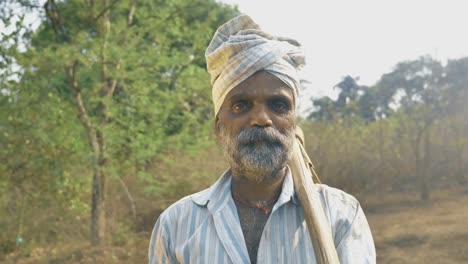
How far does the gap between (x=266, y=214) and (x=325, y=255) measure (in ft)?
0.93

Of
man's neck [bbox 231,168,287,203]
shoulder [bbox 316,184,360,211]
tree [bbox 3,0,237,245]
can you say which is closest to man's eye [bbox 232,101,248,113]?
man's neck [bbox 231,168,287,203]

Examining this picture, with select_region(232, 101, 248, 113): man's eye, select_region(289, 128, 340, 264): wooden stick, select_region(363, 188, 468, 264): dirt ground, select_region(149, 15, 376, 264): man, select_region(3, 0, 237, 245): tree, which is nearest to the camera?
select_region(289, 128, 340, 264): wooden stick

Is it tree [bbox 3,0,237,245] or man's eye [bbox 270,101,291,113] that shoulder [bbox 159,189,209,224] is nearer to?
man's eye [bbox 270,101,291,113]

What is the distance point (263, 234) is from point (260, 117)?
1.13 ft

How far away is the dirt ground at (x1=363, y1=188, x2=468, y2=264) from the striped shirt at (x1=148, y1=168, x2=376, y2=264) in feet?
19.5

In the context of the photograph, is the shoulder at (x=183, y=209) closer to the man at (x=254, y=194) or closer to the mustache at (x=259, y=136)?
the man at (x=254, y=194)

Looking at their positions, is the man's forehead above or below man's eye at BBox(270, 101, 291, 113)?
above

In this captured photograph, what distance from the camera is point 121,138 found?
7.25 metres

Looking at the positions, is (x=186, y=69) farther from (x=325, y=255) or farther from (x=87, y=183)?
(x=325, y=255)

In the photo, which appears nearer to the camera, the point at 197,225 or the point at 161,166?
the point at 197,225

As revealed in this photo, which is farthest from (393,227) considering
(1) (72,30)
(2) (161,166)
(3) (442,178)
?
(1) (72,30)

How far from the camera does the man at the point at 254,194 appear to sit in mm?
1505

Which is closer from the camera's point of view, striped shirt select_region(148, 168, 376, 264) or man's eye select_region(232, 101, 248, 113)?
striped shirt select_region(148, 168, 376, 264)

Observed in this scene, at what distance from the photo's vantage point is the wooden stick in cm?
140
